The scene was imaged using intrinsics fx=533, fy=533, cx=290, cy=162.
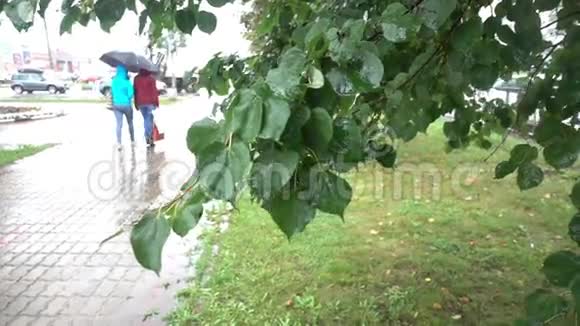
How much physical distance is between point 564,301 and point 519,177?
2.08ft

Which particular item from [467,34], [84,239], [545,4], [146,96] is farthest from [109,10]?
[146,96]

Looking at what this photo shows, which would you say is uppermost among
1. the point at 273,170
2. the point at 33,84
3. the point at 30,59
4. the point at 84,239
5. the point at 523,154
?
the point at 30,59

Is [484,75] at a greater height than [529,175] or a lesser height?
greater

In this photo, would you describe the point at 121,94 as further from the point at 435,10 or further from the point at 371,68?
the point at 371,68

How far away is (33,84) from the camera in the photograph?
34.8 m

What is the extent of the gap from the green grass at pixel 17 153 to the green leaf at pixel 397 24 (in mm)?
8738

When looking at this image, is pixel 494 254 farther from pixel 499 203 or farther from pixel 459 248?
pixel 499 203

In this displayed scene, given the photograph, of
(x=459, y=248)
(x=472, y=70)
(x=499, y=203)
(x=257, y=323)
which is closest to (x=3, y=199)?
(x=257, y=323)

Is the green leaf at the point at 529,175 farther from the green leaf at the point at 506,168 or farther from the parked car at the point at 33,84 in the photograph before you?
the parked car at the point at 33,84

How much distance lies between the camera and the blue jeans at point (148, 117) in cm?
958

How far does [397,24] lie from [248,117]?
0.38m

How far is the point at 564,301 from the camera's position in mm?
1481

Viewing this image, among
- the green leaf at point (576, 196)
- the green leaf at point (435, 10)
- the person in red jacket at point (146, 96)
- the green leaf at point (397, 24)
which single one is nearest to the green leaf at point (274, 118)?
the green leaf at point (397, 24)

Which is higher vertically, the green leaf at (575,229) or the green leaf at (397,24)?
the green leaf at (397,24)
